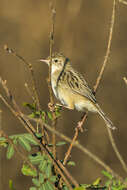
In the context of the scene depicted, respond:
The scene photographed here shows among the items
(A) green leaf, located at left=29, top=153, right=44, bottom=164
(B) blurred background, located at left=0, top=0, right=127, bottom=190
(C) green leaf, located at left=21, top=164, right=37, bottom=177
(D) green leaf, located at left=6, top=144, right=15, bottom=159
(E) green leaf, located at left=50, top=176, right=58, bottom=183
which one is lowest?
(B) blurred background, located at left=0, top=0, right=127, bottom=190

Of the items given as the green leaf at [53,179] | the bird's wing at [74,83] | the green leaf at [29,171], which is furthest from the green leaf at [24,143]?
the bird's wing at [74,83]

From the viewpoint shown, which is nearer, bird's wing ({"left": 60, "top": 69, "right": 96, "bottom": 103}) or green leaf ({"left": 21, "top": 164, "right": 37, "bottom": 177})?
green leaf ({"left": 21, "top": 164, "right": 37, "bottom": 177})

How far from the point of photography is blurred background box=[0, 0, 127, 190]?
8398mm

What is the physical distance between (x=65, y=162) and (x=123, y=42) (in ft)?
24.5

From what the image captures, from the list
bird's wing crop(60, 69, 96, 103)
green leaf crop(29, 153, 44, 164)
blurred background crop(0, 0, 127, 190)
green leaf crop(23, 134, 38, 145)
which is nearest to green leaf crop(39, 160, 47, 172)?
green leaf crop(29, 153, 44, 164)

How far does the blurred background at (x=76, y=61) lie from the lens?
8398mm

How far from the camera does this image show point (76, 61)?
909 centimetres

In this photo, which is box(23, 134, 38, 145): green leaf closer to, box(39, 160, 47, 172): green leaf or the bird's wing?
box(39, 160, 47, 172): green leaf

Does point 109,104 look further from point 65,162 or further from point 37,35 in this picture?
point 65,162

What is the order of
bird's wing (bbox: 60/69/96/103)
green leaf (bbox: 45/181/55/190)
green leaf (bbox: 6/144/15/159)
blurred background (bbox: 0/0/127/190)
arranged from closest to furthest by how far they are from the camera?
green leaf (bbox: 45/181/55/190) < green leaf (bbox: 6/144/15/159) < bird's wing (bbox: 60/69/96/103) < blurred background (bbox: 0/0/127/190)

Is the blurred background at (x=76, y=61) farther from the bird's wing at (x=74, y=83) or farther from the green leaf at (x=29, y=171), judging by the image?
the green leaf at (x=29, y=171)

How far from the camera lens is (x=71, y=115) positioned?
28.9ft

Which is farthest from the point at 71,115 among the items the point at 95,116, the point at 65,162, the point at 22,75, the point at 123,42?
the point at 65,162

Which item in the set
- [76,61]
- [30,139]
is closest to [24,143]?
[30,139]
